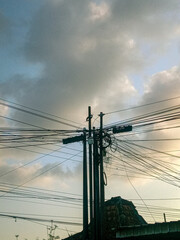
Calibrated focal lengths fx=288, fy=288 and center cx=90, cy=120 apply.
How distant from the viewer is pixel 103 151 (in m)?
18.3

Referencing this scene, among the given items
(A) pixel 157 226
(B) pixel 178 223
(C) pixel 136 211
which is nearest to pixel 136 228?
(A) pixel 157 226

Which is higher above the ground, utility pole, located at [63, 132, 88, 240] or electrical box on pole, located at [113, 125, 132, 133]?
electrical box on pole, located at [113, 125, 132, 133]

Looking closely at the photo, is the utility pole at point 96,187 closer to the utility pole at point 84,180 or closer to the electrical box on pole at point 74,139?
the utility pole at point 84,180

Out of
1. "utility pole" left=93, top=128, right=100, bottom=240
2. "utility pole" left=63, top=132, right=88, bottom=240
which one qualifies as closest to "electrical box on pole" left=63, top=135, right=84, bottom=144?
"utility pole" left=63, top=132, right=88, bottom=240

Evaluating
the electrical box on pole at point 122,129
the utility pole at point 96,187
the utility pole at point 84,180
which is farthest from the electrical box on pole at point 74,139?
the electrical box on pole at point 122,129

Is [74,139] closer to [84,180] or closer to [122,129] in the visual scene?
[84,180]

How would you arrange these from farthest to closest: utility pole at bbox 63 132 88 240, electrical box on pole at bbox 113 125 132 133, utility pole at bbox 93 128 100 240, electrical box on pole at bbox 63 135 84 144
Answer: electrical box on pole at bbox 63 135 84 144 → electrical box on pole at bbox 113 125 132 133 → utility pole at bbox 63 132 88 240 → utility pole at bbox 93 128 100 240

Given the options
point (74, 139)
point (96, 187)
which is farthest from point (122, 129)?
point (96, 187)

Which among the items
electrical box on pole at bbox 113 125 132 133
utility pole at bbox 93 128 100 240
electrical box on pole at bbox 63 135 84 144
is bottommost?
utility pole at bbox 93 128 100 240

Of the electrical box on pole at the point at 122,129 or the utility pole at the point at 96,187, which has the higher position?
the electrical box on pole at the point at 122,129

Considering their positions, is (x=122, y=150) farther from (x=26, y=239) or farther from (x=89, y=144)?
(x=26, y=239)

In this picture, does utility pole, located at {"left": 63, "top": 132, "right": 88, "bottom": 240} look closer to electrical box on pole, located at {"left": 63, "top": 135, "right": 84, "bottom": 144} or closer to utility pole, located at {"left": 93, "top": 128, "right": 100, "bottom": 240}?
electrical box on pole, located at {"left": 63, "top": 135, "right": 84, "bottom": 144}

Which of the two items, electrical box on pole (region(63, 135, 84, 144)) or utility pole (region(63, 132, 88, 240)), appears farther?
electrical box on pole (region(63, 135, 84, 144))

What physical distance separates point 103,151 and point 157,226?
5506 mm
